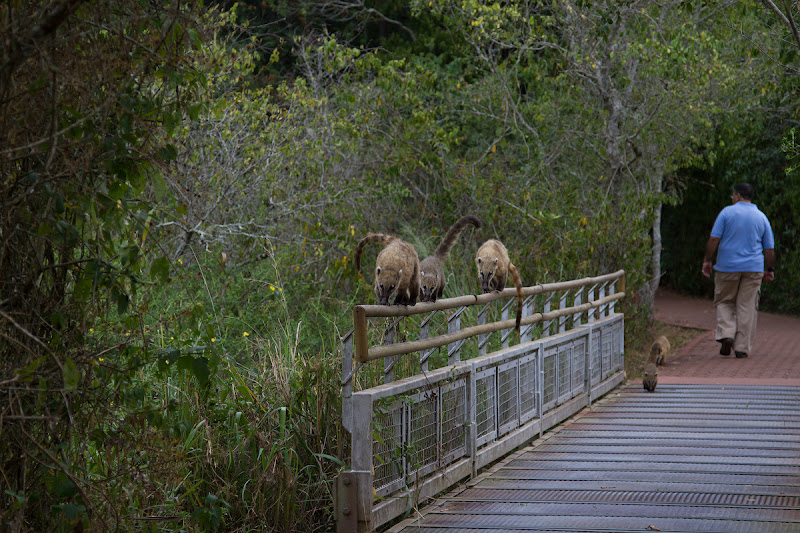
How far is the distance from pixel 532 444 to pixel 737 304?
6260mm

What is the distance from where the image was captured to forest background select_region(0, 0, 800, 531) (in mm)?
3471

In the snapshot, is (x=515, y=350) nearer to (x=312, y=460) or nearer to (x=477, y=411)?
(x=477, y=411)

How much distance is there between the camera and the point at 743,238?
1318cm

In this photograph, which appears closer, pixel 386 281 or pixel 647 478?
pixel 386 281

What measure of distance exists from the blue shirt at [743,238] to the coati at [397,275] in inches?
306

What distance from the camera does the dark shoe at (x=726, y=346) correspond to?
1398 cm

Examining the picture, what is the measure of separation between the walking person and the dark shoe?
1.19 ft

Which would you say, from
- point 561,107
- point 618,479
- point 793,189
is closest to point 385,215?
point 561,107

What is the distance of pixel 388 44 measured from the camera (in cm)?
2219

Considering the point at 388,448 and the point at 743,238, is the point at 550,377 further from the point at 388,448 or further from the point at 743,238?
the point at 743,238

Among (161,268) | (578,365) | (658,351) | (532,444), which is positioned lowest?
(532,444)

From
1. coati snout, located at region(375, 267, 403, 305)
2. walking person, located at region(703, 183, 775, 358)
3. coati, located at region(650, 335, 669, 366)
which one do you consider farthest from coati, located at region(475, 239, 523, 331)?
walking person, located at region(703, 183, 775, 358)

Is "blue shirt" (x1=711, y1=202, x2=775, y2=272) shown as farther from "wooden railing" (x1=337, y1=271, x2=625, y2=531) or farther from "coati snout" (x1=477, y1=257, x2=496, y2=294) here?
"coati snout" (x1=477, y1=257, x2=496, y2=294)

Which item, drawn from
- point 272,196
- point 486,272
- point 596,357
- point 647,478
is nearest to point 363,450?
point 647,478
